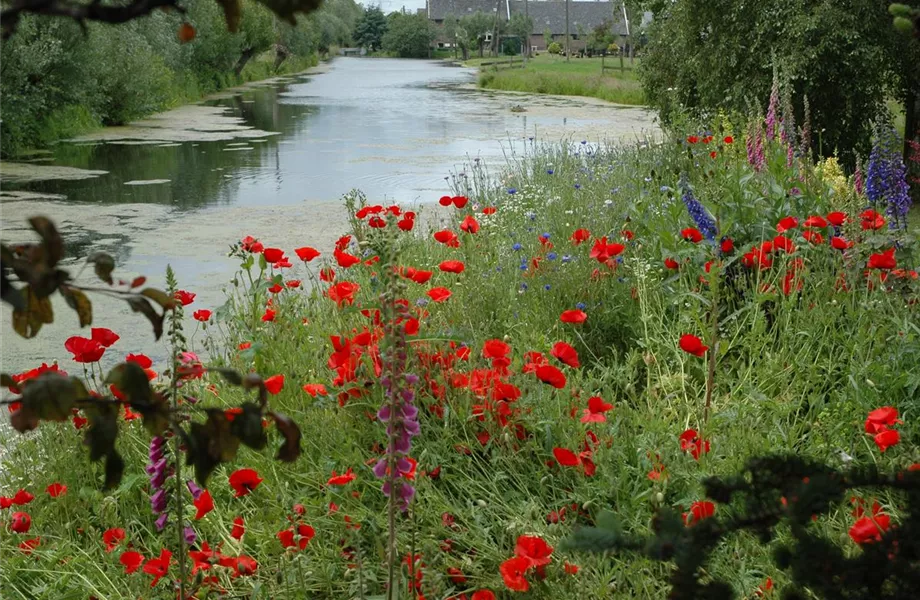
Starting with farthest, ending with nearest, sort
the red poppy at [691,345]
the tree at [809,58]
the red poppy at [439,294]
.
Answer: the tree at [809,58] → the red poppy at [439,294] → the red poppy at [691,345]

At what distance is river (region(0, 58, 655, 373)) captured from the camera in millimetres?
6590

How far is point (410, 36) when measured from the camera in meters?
93.1

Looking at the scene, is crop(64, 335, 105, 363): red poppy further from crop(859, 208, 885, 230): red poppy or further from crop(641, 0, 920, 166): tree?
crop(641, 0, 920, 166): tree

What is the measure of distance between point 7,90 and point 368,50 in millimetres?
97847

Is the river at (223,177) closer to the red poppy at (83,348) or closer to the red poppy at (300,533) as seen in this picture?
the red poppy at (83,348)

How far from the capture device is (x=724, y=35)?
10305mm

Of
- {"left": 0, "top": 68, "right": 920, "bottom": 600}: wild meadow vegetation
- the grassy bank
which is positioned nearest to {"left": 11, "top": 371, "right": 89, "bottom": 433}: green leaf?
{"left": 0, "top": 68, "right": 920, "bottom": 600}: wild meadow vegetation

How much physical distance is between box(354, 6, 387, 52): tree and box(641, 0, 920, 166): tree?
326ft

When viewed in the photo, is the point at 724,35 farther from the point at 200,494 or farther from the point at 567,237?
the point at 200,494

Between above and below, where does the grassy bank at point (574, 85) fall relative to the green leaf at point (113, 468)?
above

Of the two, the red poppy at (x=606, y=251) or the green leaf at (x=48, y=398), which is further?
the red poppy at (x=606, y=251)

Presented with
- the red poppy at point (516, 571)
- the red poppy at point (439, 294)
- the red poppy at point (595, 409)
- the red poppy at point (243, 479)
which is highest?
the red poppy at point (439, 294)

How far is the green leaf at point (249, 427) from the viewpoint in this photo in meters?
0.86

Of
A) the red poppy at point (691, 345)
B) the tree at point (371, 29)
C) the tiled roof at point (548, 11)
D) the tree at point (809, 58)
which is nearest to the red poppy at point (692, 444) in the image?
the red poppy at point (691, 345)
